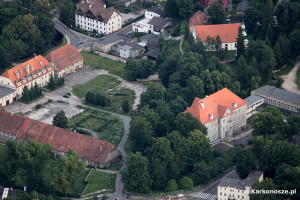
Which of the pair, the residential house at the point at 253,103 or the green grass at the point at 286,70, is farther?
the green grass at the point at 286,70

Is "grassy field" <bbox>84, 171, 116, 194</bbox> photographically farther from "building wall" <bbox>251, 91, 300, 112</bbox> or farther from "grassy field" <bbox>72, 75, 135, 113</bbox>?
"building wall" <bbox>251, 91, 300, 112</bbox>

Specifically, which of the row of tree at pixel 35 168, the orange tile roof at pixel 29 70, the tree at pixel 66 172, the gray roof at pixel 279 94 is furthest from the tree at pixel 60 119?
the gray roof at pixel 279 94

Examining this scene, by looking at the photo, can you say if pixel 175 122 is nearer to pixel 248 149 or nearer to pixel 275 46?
pixel 248 149

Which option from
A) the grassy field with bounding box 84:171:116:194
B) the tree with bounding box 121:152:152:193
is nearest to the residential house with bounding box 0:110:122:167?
the grassy field with bounding box 84:171:116:194

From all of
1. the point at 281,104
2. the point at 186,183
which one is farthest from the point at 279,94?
the point at 186,183

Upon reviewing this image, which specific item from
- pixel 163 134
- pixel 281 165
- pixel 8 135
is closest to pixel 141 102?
pixel 163 134

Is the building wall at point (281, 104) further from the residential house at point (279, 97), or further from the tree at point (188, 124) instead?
the tree at point (188, 124)

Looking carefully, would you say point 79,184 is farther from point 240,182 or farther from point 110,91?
point 110,91
